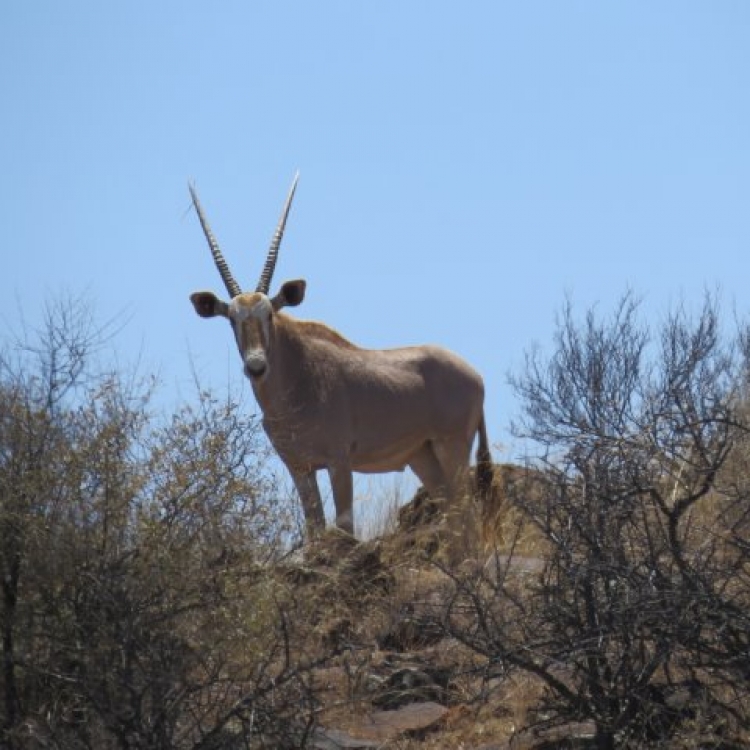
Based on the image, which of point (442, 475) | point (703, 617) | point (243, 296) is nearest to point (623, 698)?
point (703, 617)

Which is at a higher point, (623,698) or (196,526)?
(196,526)

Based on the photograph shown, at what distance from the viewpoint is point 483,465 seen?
16.4 meters

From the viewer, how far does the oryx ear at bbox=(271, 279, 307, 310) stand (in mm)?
14987

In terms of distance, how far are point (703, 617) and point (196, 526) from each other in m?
2.29

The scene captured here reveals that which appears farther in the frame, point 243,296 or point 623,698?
point 243,296

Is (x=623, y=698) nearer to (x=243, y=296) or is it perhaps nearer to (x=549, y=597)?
(x=549, y=597)

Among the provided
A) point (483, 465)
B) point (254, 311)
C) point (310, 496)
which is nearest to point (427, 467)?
point (483, 465)

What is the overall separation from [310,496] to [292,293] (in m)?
2.49

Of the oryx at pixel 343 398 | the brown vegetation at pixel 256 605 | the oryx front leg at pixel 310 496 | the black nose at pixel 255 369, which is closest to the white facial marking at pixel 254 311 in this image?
the oryx at pixel 343 398

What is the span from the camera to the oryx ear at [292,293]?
590 inches

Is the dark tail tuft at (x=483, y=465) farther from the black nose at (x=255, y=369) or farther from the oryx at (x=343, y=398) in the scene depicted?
the black nose at (x=255, y=369)

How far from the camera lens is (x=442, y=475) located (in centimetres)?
1617

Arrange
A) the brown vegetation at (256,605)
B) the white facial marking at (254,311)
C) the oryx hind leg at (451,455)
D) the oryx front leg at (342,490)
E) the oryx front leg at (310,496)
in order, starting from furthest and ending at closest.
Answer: the oryx hind leg at (451,455), the oryx front leg at (342,490), the white facial marking at (254,311), the oryx front leg at (310,496), the brown vegetation at (256,605)

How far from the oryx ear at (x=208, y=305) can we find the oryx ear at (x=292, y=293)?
0.49 metres
